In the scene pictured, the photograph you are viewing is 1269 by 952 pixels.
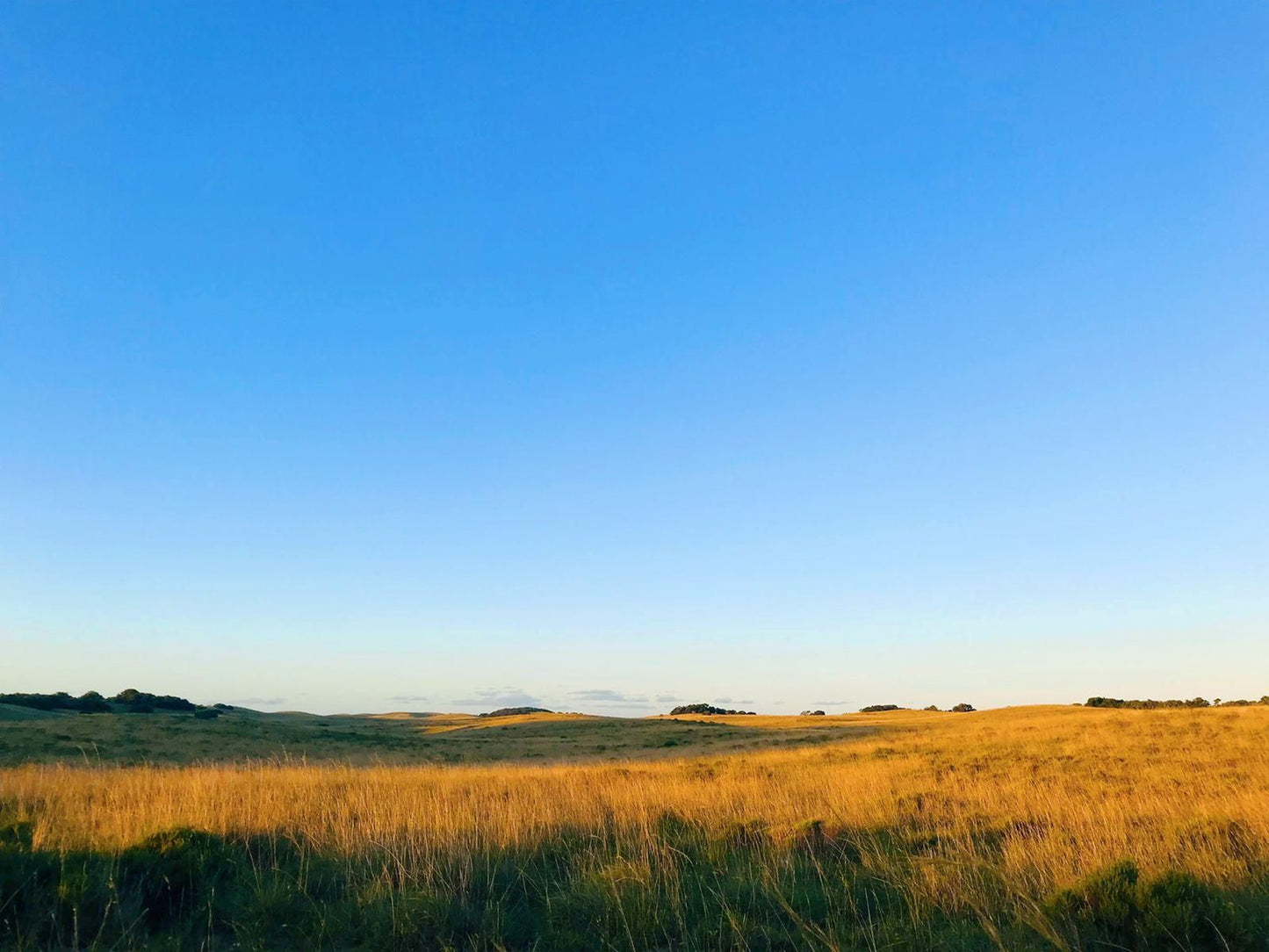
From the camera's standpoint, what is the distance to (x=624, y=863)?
8.63 m

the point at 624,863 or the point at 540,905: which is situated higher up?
the point at 624,863

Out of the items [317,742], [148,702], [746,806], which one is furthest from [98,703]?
[746,806]

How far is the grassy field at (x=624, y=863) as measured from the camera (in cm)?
663

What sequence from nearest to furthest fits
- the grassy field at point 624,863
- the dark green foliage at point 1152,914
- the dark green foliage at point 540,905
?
1. the dark green foliage at point 1152,914
2. the dark green foliage at point 540,905
3. the grassy field at point 624,863

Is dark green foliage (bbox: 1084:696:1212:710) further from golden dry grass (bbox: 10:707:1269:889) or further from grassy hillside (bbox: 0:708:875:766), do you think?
golden dry grass (bbox: 10:707:1269:889)

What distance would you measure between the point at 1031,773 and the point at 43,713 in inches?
2274

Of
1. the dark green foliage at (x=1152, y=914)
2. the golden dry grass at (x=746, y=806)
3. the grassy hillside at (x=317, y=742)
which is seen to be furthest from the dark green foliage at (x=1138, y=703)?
the dark green foliage at (x=1152, y=914)

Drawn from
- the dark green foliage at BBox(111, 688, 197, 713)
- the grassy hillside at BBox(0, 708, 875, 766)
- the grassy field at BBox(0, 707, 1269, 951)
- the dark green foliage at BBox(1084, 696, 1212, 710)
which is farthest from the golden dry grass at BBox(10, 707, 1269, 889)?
the dark green foliage at BBox(111, 688, 197, 713)

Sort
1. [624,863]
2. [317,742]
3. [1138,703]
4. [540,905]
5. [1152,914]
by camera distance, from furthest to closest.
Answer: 1. [1138,703]
2. [317,742]
3. [624,863]
4. [540,905]
5. [1152,914]

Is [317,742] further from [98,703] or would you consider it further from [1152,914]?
[1152,914]

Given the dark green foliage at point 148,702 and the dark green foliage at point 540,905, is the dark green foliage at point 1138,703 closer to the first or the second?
the dark green foliage at point 540,905

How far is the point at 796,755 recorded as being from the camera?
31188mm

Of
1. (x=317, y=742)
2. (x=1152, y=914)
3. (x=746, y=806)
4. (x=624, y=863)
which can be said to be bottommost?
(x=317, y=742)

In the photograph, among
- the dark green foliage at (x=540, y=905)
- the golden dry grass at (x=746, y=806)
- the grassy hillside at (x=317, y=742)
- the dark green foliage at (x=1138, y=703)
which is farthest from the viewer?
the dark green foliage at (x=1138, y=703)
